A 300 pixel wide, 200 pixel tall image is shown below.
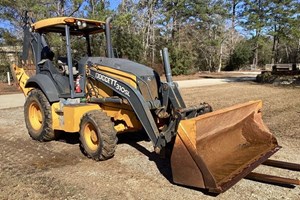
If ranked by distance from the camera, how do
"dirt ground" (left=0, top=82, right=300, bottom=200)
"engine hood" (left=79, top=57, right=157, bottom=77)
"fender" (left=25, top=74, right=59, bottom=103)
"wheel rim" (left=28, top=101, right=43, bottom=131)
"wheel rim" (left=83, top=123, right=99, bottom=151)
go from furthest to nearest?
"wheel rim" (left=28, top=101, right=43, bottom=131), "fender" (left=25, top=74, right=59, bottom=103), "engine hood" (left=79, top=57, right=157, bottom=77), "wheel rim" (left=83, top=123, right=99, bottom=151), "dirt ground" (left=0, top=82, right=300, bottom=200)

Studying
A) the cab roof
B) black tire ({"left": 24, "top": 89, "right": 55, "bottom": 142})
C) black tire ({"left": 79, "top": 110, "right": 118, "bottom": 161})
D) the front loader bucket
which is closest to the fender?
black tire ({"left": 24, "top": 89, "right": 55, "bottom": 142})

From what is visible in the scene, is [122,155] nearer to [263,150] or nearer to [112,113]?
[112,113]

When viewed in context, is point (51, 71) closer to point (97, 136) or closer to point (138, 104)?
point (97, 136)

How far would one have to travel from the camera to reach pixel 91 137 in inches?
205

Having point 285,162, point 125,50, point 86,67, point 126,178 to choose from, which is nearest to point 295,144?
point 285,162

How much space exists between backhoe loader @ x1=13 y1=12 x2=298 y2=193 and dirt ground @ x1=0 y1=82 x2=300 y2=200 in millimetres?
208

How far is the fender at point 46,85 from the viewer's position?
5.93m

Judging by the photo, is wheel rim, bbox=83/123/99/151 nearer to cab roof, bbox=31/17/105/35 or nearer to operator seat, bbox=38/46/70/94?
operator seat, bbox=38/46/70/94

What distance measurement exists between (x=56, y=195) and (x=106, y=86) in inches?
86.8

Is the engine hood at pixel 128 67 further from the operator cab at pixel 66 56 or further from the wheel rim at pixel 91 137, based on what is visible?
the wheel rim at pixel 91 137

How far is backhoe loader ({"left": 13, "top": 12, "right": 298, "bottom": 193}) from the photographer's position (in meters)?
3.92

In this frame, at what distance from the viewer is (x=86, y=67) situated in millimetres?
5828

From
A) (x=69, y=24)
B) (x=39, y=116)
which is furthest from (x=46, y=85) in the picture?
(x=69, y=24)

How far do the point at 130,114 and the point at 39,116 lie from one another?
89.0 inches
